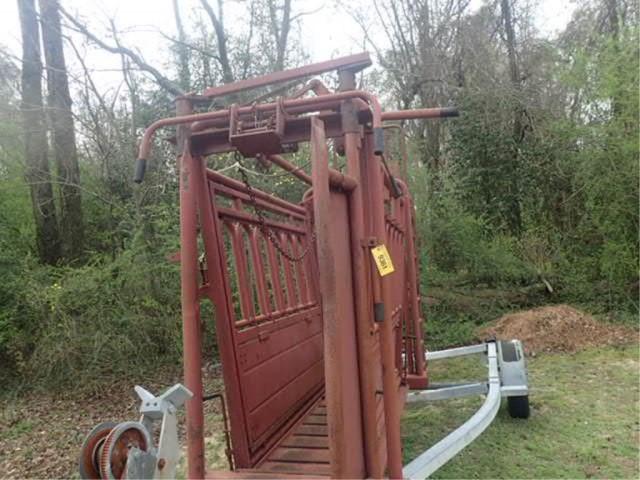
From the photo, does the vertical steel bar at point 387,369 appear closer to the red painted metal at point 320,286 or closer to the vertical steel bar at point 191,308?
the red painted metal at point 320,286

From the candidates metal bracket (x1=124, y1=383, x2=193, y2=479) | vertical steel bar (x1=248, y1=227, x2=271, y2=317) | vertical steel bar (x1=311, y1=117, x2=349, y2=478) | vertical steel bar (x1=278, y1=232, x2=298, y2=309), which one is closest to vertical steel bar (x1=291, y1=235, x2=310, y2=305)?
vertical steel bar (x1=278, y1=232, x2=298, y2=309)

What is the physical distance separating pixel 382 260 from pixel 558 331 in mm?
6330

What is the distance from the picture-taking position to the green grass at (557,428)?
3721 mm

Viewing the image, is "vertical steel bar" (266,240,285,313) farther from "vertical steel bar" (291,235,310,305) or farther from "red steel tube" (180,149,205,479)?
"red steel tube" (180,149,205,479)

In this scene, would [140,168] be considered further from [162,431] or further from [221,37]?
[221,37]

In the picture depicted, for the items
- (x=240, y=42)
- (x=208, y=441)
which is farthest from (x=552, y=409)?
(x=240, y=42)

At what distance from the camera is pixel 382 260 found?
7.39 ft

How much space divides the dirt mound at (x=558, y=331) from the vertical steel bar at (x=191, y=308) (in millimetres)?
6041

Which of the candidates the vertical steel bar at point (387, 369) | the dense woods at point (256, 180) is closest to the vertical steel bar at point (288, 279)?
the vertical steel bar at point (387, 369)

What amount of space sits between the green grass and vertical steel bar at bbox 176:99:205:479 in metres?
2.21

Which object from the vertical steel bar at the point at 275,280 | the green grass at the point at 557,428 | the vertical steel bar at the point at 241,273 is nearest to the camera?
the vertical steel bar at the point at 241,273

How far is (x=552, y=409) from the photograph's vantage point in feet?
16.1

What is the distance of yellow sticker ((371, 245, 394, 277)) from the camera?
2.22 m

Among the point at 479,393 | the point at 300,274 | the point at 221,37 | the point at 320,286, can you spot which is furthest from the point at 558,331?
the point at 221,37
